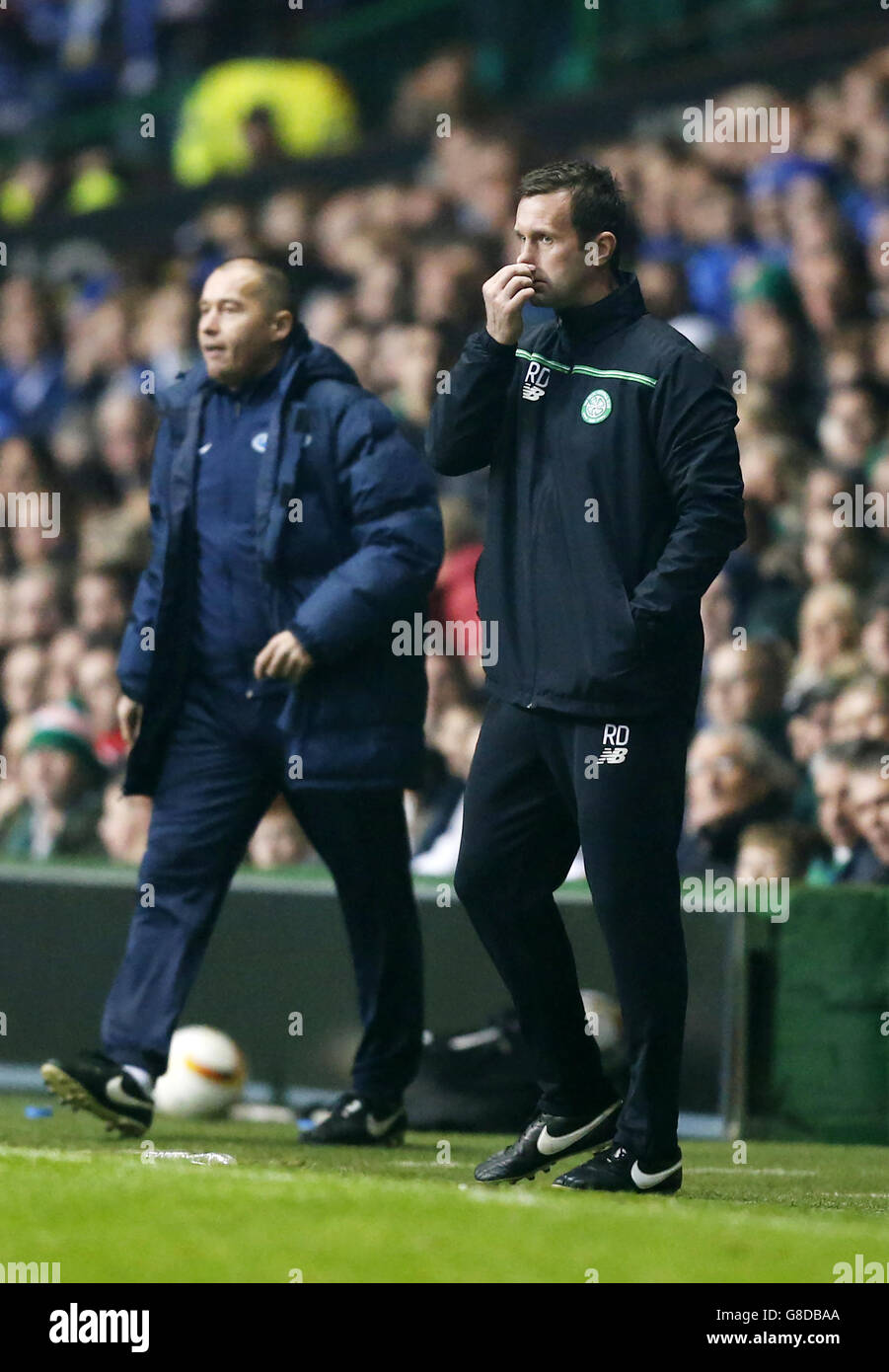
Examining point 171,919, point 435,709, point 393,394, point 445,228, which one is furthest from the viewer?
point 445,228

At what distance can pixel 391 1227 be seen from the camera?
4.27m

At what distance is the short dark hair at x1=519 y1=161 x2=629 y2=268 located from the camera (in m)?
5.05

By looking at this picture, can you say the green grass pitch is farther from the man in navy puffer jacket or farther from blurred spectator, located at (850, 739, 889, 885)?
blurred spectator, located at (850, 739, 889, 885)

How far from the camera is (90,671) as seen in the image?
10109mm

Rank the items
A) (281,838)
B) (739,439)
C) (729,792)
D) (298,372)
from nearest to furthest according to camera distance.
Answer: (298,372), (729,792), (281,838), (739,439)

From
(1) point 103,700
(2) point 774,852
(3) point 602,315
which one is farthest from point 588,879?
(1) point 103,700

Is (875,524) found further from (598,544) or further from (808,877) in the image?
(598,544)

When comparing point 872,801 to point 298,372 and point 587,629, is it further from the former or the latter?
point 587,629

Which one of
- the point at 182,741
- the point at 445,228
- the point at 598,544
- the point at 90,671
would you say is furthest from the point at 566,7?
the point at 598,544

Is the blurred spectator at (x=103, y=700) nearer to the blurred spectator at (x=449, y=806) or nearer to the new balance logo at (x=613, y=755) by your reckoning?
the blurred spectator at (x=449, y=806)

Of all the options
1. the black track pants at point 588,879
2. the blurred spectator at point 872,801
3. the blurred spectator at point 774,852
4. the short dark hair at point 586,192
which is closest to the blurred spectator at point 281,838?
the blurred spectator at point 774,852

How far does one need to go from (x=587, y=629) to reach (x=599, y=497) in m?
0.28

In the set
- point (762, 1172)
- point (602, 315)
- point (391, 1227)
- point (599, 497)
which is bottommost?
point (762, 1172)

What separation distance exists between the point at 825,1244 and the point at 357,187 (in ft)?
33.6
